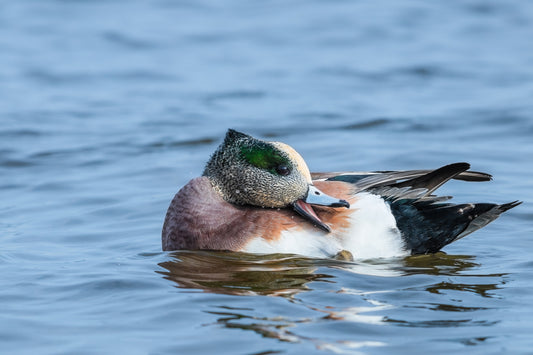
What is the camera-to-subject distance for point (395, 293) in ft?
19.5

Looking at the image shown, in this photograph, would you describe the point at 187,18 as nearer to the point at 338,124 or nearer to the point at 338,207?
the point at 338,124

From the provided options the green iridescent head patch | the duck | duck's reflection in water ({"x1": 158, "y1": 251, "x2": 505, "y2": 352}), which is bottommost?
duck's reflection in water ({"x1": 158, "y1": 251, "x2": 505, "y2": 352})

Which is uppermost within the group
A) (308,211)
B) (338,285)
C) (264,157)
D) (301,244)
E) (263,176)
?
(264,157)

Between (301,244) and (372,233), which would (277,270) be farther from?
(372,233)

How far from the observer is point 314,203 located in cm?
675

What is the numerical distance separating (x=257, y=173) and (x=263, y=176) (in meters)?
0.06

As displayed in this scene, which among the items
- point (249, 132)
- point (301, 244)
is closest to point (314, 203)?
point (301, 244)

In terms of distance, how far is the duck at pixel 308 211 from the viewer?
671 cm

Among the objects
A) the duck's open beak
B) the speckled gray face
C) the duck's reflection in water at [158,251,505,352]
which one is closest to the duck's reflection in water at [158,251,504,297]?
the duck's reflection in water at [158,251,505,352]

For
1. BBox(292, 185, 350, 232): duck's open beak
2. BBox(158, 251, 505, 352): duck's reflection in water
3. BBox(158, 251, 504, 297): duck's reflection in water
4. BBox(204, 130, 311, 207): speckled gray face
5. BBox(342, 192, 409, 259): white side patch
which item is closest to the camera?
BBox(158, 251, 505, 352): duck's reflection in water

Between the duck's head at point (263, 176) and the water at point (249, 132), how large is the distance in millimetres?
467

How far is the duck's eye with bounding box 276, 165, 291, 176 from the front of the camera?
691 cm

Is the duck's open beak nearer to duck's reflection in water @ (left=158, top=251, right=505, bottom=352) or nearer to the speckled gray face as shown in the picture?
the speckled gray face

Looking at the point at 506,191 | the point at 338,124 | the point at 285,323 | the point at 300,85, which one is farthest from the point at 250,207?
the point at 300,85
